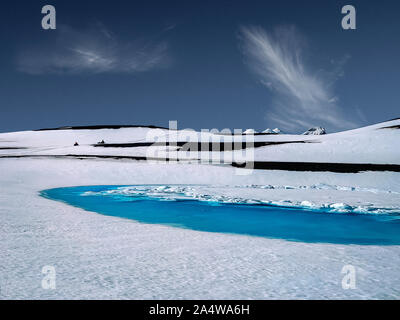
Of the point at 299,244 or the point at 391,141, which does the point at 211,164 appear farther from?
the point at 299,244

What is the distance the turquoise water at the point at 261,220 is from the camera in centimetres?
893

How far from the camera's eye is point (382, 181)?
2050cm

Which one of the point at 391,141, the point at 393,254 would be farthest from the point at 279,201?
the point at 391,141

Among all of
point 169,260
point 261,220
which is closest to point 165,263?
point 169,260

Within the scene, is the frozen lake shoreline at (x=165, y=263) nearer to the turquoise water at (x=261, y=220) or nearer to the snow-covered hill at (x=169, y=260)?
the snow-covered hill at (x=169, y=260)

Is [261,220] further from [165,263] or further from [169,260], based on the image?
[165,263]

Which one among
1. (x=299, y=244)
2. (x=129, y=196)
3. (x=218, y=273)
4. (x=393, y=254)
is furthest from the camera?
(x=129, y=196)

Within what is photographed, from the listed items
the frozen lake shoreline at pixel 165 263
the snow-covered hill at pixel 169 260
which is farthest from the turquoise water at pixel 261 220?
the frozen lake shoreline at pixel 165 263

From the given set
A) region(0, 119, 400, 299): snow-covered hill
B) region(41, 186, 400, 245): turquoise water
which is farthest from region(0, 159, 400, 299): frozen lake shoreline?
region(41, 186, 400, 245): turquoise water

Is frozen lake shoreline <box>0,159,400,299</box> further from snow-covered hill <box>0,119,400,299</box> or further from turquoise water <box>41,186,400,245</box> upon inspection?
turquoise water <box>41,186,400,245</box>

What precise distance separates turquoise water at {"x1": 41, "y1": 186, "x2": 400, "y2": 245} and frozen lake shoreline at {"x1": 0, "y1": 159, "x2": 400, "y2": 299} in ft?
5.34

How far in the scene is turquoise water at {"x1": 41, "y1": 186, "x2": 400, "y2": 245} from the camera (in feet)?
29.3
